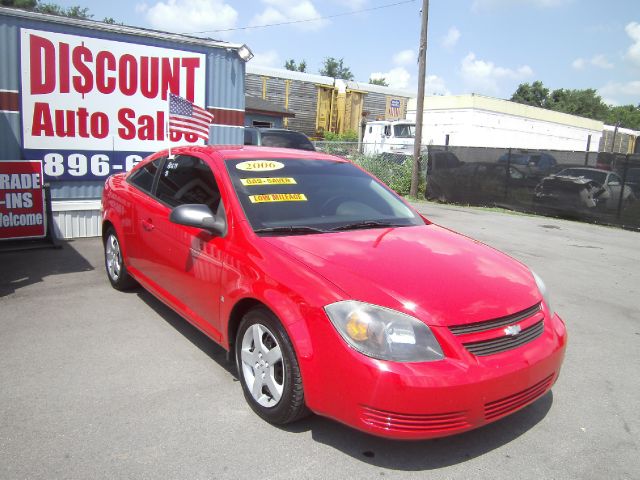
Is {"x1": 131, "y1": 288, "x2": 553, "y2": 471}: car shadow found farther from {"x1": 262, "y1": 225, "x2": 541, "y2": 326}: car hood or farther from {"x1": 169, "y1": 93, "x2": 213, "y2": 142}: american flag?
{"x1": 169, "y1": 93, "x2": 213, "y2": 142}: american flag

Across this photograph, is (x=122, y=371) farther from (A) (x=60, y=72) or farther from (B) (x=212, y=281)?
(A) (x=60, y=72)

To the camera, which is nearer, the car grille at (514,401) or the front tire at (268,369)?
the car grille at (514,401)

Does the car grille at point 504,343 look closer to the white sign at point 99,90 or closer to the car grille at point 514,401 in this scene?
the car grille at point 514,401

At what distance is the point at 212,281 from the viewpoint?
139 inches

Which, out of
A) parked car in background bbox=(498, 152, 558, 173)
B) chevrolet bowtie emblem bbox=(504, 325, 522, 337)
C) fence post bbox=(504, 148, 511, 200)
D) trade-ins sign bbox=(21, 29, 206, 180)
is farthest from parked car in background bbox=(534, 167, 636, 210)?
chevrolet bowtie emblem bbox=(504, 325, 522, 337)

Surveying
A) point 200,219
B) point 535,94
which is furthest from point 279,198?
point 535,94

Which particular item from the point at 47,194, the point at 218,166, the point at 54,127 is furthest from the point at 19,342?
the point at 54,127

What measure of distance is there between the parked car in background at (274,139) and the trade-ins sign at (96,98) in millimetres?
4954

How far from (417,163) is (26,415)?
49.4 ft

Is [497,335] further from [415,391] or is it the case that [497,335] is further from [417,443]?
[417,443]

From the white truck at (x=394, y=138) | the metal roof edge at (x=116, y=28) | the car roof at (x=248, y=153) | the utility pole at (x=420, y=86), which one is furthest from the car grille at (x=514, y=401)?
the white truck at (x=394, y=138)

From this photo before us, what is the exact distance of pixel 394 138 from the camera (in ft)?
73.4

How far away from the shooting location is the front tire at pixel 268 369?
2.83m

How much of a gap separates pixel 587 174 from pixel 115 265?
12152mm
